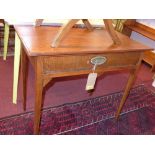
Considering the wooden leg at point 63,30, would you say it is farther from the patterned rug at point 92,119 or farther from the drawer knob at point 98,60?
the patterned rug at point 92,119

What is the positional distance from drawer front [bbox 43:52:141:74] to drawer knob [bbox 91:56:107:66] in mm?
12

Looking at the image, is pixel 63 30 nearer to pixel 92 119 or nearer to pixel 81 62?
pixel 81 62

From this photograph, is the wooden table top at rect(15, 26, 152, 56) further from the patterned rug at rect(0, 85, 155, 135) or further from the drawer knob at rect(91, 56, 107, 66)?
the patterned rug at rect(0, 85, 155, 135)

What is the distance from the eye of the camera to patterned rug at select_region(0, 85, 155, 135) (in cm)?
138

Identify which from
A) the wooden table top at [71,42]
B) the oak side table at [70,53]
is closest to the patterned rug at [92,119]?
the oak side table at [70,53]

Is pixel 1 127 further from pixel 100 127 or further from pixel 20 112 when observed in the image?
pixel 100 127

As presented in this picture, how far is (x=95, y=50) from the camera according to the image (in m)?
0.95

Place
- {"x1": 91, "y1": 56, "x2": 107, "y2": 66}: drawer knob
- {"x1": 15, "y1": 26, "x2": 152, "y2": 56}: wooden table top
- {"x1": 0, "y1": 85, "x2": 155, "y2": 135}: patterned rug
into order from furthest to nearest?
1. {"x1": 0, "y1": 85, "x2": 155, "y2": 135}: patterned rug
2. {"x1": 91, "y1": 56, "x2": 107, "y2": 66}: drawer knob
3. {"x1": 15, "y1": 26, "x2": 152, "y2": 56}: wooden table top

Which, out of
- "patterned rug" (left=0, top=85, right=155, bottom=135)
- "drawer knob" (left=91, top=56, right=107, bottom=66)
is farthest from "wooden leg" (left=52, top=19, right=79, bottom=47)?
"patterned rug" (left=0, top=85, right=155, bottom=135)

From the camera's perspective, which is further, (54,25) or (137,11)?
(54,25)

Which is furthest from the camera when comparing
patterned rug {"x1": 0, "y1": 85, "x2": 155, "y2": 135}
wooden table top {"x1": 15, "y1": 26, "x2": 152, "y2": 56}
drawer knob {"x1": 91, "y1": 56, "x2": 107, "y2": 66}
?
patterned rug {"x1": 0, "y1": 85, "x2": 155, "y2": 135}

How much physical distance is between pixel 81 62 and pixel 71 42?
113mm

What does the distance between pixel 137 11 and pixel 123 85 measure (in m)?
1.51

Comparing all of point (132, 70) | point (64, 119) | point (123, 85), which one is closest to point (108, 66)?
point (132, 70)
